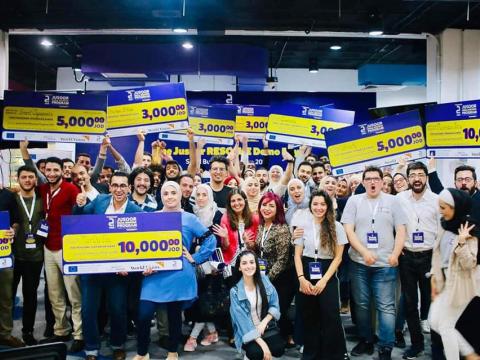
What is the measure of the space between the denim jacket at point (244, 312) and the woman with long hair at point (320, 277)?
0.82 feet

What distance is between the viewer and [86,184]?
14.6ft

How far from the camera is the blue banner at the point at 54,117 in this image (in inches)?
197

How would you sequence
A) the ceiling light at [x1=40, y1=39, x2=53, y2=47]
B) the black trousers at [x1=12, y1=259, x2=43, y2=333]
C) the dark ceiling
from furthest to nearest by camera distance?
the ceiling light at [x1=40, y1=39, x2=53, y2=47] < the dark ceiling < the black trousers at [x1=12, y1=259, x2=43, y2=333]

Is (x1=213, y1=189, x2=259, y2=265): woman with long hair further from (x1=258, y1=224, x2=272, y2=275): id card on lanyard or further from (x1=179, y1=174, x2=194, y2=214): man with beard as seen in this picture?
(x1=179, y1=174, x2=194, y2=214): man with beard

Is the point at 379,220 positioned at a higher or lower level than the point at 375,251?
higher

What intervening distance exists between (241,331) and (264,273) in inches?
20.2

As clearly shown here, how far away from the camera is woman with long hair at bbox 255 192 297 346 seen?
4.25 meters

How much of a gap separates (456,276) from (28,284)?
11.5ft

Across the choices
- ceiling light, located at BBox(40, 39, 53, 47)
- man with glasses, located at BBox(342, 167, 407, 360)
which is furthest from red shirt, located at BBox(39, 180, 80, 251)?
ceiling light, located at BBox(40, 39, 53, 47)

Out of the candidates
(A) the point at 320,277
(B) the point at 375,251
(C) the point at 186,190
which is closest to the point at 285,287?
(A) the point at 320,277

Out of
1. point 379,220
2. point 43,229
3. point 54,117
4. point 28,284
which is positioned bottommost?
point 28,284

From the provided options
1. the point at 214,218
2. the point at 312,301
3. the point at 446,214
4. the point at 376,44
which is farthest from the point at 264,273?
the point at 376,44

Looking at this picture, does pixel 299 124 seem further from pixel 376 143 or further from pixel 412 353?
pixel 412 353

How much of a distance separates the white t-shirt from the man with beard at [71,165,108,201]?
1602mm
